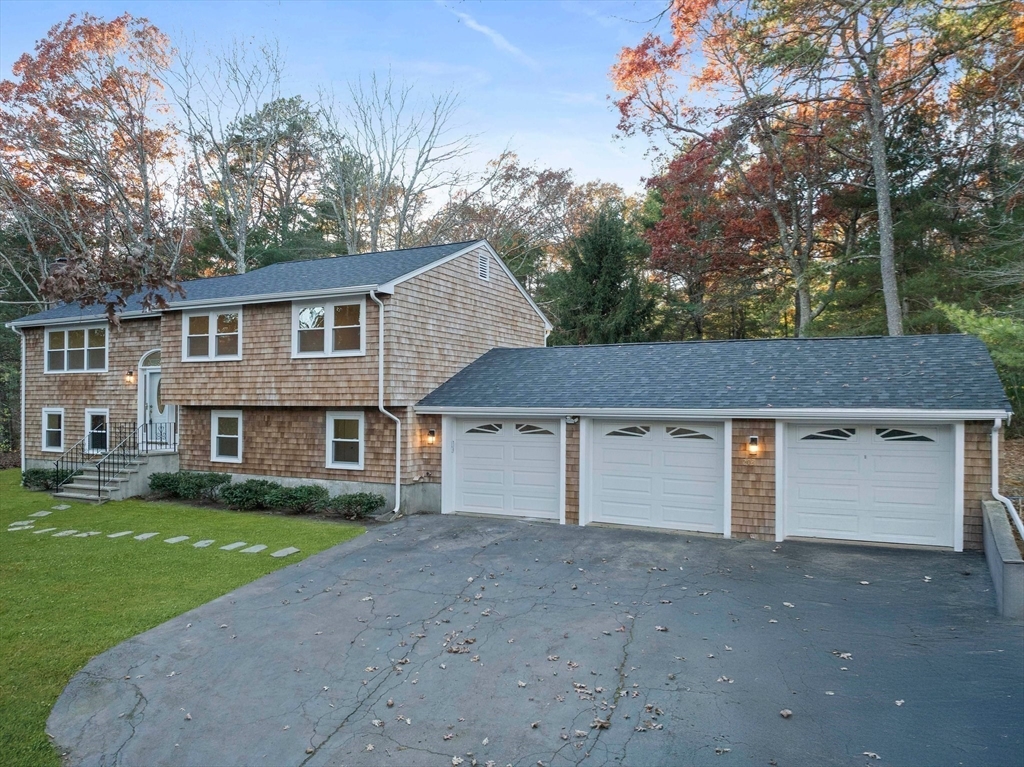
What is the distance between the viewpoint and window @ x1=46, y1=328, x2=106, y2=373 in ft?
56.4

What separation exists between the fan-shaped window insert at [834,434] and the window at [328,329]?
8.62 meters

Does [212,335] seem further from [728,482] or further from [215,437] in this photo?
[728,482]

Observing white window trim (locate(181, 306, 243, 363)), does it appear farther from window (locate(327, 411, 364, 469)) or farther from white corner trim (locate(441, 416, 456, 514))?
white corner trim (locate(441, 416, 456, 514))

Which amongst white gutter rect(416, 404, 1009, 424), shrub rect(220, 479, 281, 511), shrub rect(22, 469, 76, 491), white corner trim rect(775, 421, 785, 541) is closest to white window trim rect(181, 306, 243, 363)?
shrub rect(220, 479, 281, 511)

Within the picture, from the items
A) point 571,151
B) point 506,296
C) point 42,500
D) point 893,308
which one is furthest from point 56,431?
point 893,308

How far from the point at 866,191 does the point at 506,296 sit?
11903mm

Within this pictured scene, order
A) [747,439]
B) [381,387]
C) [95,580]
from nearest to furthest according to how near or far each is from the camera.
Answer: [95,580]
[747,439]
[381,387]

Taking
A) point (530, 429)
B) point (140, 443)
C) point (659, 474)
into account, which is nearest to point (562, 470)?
point (530, 429)

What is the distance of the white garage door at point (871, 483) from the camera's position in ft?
31.0

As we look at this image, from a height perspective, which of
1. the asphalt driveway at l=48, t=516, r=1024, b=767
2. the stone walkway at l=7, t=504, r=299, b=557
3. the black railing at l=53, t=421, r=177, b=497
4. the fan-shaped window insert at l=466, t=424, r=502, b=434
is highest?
the fan-shaped window insert at l=466, t=424, r=502, b=434

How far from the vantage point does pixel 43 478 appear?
16453mm

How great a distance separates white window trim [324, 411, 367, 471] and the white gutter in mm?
2479

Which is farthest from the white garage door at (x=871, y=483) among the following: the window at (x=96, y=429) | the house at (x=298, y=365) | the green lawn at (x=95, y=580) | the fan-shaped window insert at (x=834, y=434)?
the window at (x=96, y=429)

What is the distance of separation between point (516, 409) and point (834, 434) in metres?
5.60
